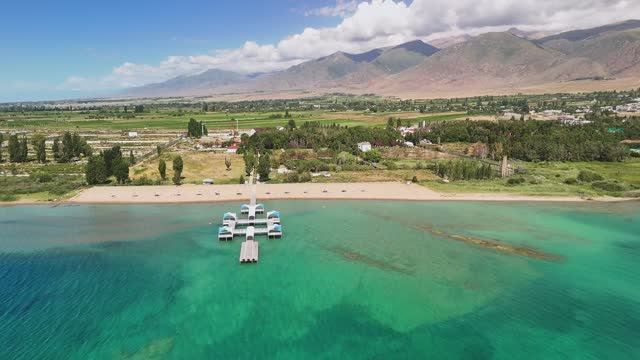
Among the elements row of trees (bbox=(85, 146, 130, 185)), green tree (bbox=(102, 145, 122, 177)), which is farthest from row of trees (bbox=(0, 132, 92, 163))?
row of trees (bbox=(85, 146, 130, 185))

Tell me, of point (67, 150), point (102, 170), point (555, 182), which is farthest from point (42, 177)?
point (555, 182)

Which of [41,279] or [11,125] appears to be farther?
[11,125]

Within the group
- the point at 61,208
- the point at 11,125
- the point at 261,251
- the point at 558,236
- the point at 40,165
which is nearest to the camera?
the point at 261,251

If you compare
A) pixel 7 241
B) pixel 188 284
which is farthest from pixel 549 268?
pixel 7 241

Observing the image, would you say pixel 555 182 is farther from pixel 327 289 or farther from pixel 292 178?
pixel 327 289

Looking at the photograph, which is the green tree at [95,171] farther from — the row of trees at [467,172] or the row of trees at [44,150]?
the row of trees at [467,172]

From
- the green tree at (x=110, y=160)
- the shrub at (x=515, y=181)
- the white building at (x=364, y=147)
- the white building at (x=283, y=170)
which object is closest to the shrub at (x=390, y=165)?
the white building at (x=364, y=147)

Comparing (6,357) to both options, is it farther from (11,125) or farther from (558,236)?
(11,125)

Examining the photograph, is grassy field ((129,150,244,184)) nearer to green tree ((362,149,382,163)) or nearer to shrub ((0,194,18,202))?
shrub ((0,194,18,202))
